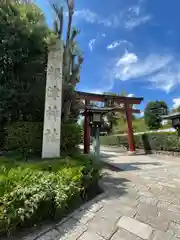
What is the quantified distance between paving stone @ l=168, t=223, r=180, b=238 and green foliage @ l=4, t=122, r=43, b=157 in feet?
15.3

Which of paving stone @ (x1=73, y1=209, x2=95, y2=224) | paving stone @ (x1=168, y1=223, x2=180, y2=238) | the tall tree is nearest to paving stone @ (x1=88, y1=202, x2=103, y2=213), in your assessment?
paving stone @ (x1=73, y1=209, x2=95, y2=224)

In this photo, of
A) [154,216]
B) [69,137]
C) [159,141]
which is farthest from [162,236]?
[159,141]

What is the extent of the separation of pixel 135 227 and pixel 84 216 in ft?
2.68

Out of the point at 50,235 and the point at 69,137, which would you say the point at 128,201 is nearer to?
the point at 50,235

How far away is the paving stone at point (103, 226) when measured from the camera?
7.29 feet

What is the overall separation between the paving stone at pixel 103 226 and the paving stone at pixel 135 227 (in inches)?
4.9

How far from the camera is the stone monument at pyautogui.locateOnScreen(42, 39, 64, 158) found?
5.21 metres

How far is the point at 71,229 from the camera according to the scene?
2.29 meters

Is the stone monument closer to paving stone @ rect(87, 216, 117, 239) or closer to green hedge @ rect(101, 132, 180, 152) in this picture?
paving stone @ rect(87, 216, 117, 239)

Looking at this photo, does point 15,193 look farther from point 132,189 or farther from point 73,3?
point 73,3

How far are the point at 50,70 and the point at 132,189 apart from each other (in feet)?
14.8

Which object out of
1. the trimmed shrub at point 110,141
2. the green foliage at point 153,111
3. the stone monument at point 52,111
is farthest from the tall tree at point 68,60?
the green foliage at point 153,111

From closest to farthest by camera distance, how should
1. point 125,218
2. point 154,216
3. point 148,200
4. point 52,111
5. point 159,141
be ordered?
point 125,218
point 154,216
point 148,200
point 52,111
point 159,141

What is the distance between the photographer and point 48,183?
8.28 ft
